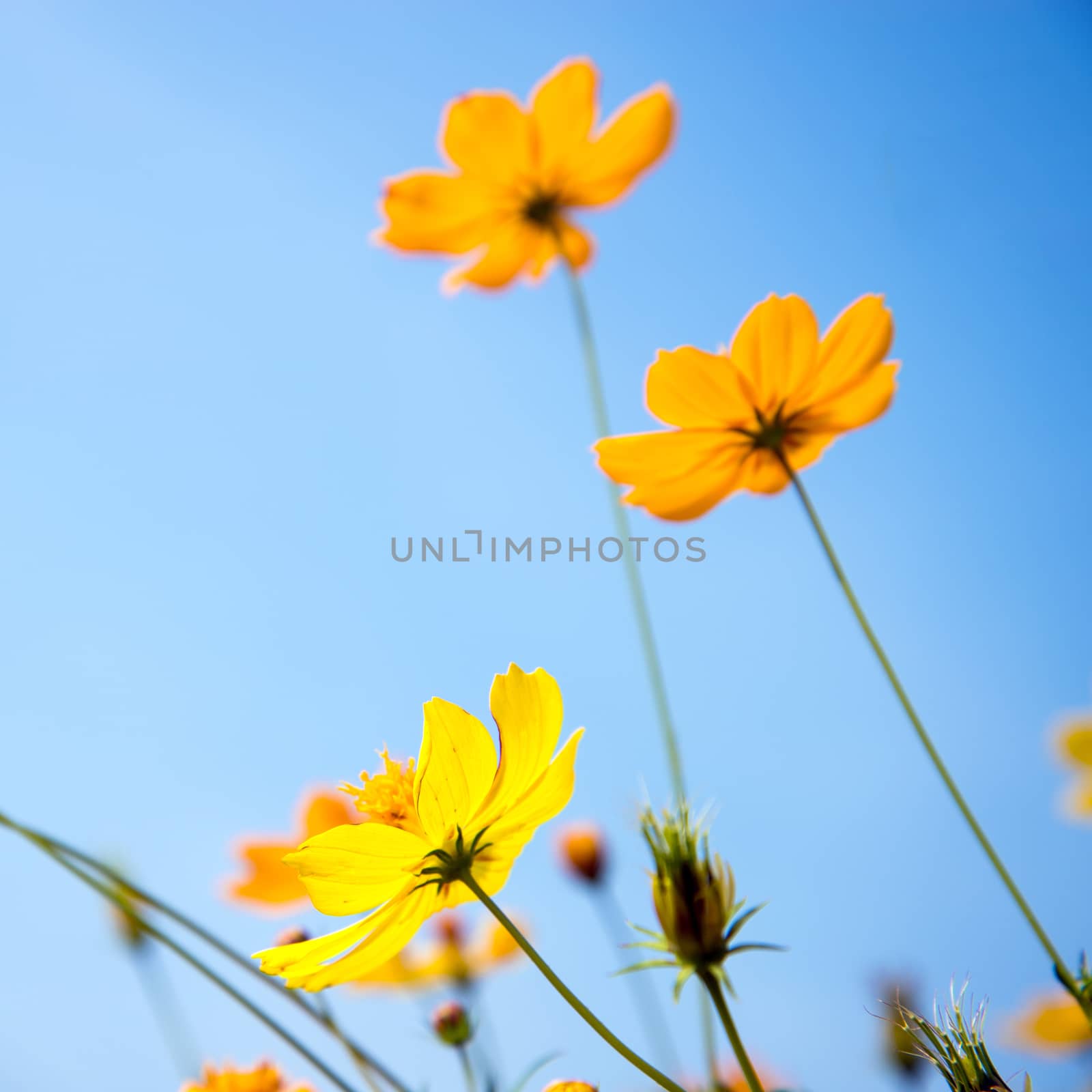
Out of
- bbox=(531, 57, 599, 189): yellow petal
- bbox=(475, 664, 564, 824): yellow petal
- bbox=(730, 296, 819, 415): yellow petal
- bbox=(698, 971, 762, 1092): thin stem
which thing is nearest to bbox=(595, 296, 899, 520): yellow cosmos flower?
bbox=(730, 296, 819, 415): yellow petal

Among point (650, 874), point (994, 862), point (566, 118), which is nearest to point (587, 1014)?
point (650, 874)

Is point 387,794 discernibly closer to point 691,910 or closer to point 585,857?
point 691,910

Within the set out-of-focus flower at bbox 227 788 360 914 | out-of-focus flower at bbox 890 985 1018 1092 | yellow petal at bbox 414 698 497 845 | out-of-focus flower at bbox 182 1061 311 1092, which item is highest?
out-of-focus flower at bbox 227 788 360 914

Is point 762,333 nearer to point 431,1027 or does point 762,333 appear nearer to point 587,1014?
point 587,1014

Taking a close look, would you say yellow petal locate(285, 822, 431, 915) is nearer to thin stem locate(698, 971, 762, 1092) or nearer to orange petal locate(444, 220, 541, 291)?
thin stem locate(698, 971, 762, 1092)

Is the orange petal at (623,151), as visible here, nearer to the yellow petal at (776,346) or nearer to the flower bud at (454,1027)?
the yellow petal at (776,346)

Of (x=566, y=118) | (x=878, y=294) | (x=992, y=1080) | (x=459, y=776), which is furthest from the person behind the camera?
(x=566, y=118)
